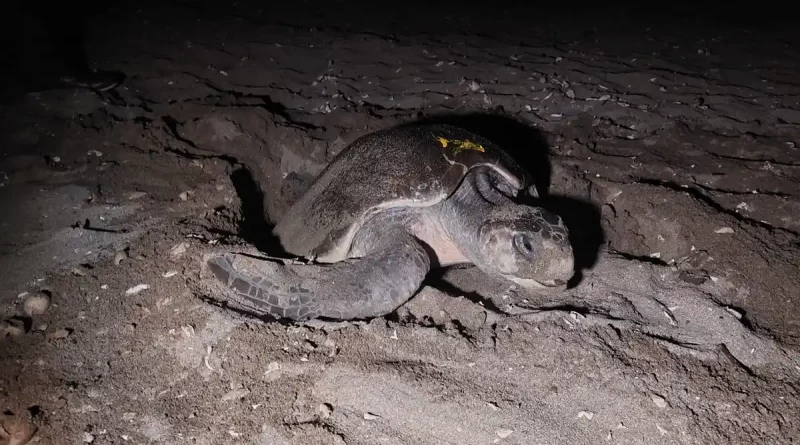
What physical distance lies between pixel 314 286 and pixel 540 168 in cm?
215

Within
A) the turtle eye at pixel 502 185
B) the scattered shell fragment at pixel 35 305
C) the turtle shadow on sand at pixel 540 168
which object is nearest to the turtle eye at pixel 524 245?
the turtle shadow on sand at pixel 540 168

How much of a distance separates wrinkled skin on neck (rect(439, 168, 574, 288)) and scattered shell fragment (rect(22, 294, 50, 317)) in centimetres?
200

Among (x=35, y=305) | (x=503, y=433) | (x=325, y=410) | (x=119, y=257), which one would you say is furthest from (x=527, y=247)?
(x=35, y=305)

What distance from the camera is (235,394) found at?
5.46 feet

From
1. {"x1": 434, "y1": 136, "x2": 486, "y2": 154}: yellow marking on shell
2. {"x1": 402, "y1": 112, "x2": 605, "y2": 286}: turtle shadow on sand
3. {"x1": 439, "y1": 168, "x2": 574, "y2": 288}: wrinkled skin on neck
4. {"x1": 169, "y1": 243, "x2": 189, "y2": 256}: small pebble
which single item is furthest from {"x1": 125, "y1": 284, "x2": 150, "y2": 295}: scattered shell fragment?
{"x1": 402, "y1": 112, "x2": 605, "y2": 286}: turtle shadow on sand

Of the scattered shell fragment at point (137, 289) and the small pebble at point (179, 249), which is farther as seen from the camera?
the small pebble at point (179, 249)

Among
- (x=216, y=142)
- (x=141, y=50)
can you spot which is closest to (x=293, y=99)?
(x=216, y=142)

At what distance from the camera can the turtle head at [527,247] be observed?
209 centimetres

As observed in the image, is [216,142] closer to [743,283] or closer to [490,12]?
[743,283]

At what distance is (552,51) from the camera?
20.4ft

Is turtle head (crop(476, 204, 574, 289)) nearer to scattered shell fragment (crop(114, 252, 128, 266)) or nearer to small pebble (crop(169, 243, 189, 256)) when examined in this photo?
small pebble (crop(169, 243, 189, 256))

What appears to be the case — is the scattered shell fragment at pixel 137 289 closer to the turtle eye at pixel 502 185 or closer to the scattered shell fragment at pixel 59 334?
the scattered shell fragment at pixel 59 334

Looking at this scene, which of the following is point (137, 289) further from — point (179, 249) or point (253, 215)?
point (253, 215)

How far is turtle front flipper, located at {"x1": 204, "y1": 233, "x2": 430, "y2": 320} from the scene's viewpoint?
2.12 m
